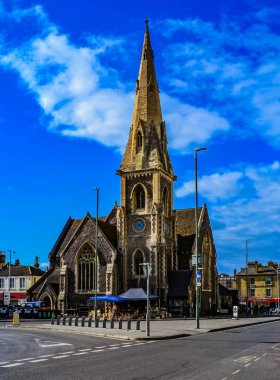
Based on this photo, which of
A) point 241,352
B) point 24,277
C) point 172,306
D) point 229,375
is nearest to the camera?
point 229,375

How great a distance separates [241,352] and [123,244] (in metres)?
42.7

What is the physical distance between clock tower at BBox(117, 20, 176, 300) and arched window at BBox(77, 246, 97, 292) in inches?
122

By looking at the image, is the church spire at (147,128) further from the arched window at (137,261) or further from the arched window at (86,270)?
the arched window at (86,270)

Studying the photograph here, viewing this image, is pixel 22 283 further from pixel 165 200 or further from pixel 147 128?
pixel 147 128

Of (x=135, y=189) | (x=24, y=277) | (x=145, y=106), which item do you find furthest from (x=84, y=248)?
(x=24, y=277)

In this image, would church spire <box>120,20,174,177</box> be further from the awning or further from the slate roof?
the slate roof

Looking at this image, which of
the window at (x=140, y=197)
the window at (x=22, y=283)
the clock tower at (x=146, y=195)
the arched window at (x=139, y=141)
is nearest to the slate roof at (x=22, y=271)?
the window at (x=22, y=283)

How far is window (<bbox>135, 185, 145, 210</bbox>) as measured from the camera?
61.9 metres

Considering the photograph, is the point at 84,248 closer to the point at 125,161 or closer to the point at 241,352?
the point at 125,161

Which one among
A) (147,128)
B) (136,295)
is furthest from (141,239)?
(147,128)

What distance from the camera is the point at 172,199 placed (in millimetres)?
64625

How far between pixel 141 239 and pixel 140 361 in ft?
146

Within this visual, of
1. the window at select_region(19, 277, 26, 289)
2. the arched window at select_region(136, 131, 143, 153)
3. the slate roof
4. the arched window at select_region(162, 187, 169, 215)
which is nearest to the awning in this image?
the arched window at select_region(162, 187, 169, 215)

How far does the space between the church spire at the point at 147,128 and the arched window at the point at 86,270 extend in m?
9.96
